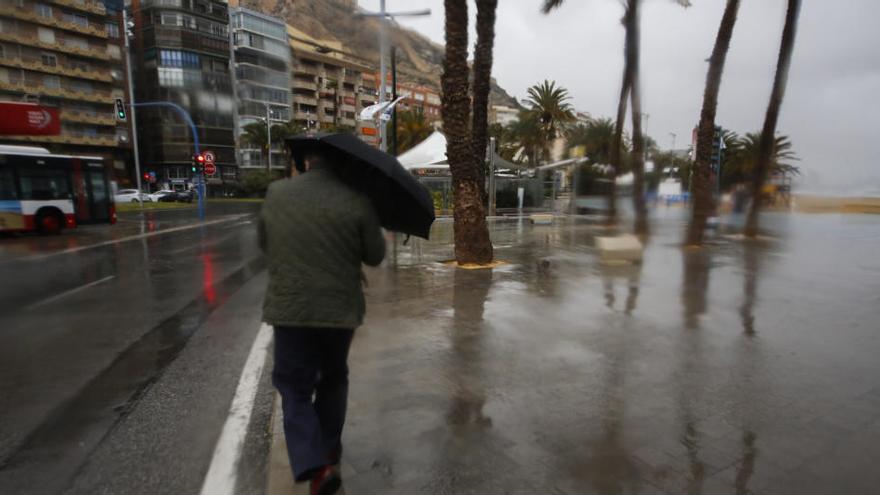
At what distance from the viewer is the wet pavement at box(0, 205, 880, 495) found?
278 cm

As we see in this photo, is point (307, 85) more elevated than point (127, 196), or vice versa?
point (307, 85)

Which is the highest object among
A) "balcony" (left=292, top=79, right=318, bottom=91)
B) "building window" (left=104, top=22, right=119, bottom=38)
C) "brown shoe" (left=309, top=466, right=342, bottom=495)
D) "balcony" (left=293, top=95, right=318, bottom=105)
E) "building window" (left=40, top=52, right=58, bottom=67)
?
"building window" (left=104, top=22, right=119, bottom=38)

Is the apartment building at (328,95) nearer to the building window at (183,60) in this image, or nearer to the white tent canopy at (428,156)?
the building window at (183,60)

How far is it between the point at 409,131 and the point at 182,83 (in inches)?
1312

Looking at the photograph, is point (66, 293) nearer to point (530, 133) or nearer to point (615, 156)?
point (615, 156)

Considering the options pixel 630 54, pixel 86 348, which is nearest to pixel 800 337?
pixel 86 348

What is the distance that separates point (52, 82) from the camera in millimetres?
50562

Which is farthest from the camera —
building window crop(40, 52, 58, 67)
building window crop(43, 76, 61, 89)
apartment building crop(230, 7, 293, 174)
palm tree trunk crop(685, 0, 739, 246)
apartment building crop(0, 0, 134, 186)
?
apartment building crop(0, 0, 134, 186)

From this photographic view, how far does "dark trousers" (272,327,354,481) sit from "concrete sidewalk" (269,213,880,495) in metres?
0.30

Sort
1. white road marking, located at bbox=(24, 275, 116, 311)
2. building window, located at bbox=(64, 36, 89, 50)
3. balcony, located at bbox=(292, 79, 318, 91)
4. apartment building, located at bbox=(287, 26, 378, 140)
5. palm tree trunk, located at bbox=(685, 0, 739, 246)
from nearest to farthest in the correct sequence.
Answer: white road marking, located at bbox=(24, 275, 116, 311), palm tree trunk, located at bbox=(685, 0, 739, 246), building window, located at bbox=(64, 36, 89, 50), apartment building, located at bbox=(287, 26, 378, 140), balcony, located at bbox=(292, 79, 318, 91)

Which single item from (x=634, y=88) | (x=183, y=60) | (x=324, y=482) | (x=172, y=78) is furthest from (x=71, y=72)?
(x=324, y=482)

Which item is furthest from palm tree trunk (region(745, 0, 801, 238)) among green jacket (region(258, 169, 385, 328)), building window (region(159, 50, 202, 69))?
building window (region(159, 50, 202, 69))

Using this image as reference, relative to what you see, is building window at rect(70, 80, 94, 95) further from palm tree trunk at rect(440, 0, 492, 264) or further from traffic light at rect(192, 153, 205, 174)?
palm tree trunk at rect(440, 0, 492, 264)

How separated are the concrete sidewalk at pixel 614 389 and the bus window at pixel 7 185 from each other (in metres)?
16.5
